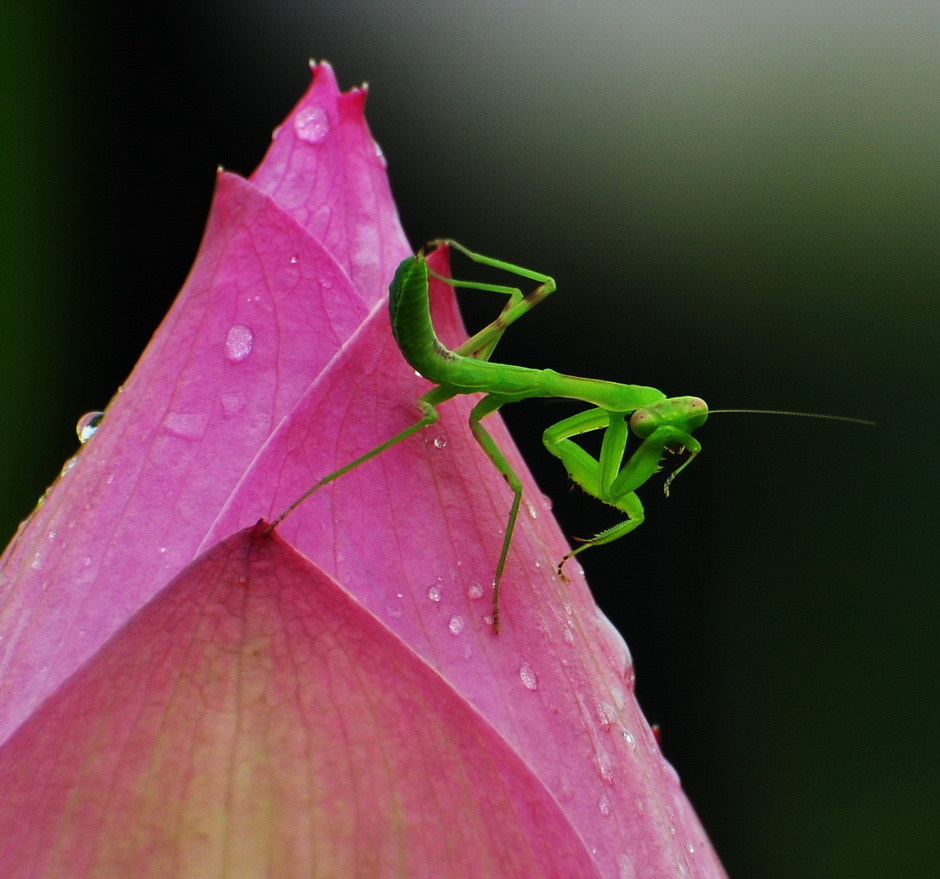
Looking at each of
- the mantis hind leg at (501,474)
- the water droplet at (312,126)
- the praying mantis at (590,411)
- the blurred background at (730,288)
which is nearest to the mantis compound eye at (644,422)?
the praying mantis at (590,411)

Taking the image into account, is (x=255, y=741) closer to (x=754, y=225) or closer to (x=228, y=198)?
(x=228, y=198)

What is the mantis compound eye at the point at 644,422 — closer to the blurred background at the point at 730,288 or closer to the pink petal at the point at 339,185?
the pink petal at the point at 339,185

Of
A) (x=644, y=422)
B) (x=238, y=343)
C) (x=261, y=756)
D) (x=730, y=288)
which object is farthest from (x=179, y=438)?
(x=730, y=288)

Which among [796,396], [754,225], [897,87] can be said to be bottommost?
[796,396]

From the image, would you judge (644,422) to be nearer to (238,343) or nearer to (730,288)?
(238,343)

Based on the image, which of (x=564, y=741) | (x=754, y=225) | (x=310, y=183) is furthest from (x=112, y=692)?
(x=754, y=225)
